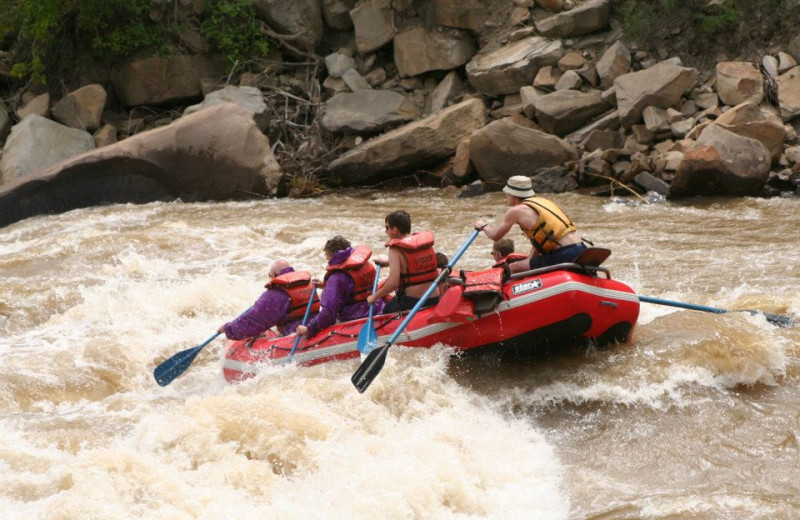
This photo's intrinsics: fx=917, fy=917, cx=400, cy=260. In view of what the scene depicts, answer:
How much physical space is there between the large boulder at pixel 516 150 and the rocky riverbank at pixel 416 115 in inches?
0.7

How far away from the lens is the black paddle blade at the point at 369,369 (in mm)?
4672

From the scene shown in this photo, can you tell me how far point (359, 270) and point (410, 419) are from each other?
3.69 feet

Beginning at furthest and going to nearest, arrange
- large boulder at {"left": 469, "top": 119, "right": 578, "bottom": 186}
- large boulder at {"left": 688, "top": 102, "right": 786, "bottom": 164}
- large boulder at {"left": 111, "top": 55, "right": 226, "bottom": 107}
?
large boulder at {"left": 111, "top": 55, "right": 226, "bottom": 107} → large boulder at {"left": 469, "top": 119, "right": 578, "bottom": 186} → large boulder at {"left": 688, "top": 102, "right": 786, "bottom": 164}

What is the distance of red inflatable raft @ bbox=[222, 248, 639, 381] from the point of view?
4.89 meters

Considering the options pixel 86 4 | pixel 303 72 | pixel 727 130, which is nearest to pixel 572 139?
pixel 727 130

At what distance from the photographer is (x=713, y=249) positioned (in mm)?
7758

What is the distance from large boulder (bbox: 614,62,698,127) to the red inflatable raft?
6.42 m

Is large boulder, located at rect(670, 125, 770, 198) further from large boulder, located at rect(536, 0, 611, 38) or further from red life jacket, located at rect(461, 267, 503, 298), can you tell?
red life jacket, located at rect(461, 267, 503, 298)

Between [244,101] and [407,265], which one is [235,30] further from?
[407,265]

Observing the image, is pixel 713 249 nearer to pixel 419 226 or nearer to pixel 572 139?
pixel 419 226

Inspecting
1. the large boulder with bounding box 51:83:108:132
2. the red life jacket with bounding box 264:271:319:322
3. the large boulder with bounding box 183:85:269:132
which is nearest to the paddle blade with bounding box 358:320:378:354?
the red life jacket with bounding box 264:271:319:322

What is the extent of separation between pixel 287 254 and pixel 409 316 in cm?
378

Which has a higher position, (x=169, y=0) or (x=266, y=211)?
(x=169, y=0)

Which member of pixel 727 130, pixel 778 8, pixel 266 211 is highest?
pixel 778 8
